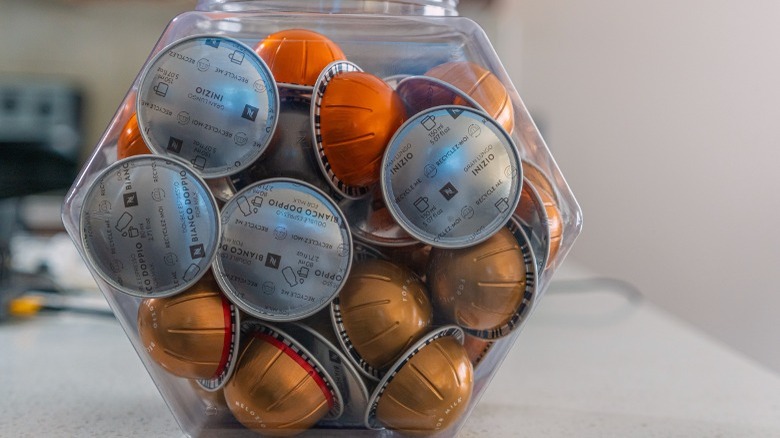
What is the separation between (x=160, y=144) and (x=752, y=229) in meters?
2.49

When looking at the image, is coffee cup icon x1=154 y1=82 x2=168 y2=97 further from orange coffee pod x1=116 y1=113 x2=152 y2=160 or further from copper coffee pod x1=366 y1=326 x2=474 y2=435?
copper coffee pod x1=366 y1=326 x2=474 y2=435

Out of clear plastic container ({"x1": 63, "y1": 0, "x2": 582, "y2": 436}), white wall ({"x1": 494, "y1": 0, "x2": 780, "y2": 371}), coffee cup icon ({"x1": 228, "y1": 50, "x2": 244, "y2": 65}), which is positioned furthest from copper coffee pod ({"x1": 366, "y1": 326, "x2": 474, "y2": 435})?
white wall ({"x1": 494, "y1": 0, "x2": 780, "y2": 371})

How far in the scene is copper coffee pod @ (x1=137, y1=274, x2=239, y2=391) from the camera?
1.54 feet

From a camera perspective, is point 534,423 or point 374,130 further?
point 534,423

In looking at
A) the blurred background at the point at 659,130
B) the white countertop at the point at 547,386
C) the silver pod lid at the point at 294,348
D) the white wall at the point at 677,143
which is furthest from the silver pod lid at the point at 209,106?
the white wall at the point at 677,143

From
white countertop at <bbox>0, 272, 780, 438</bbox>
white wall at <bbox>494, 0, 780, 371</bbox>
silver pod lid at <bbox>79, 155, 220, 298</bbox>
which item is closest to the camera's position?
silver pod lid at <bbox>79, 155, 220, 298</bbox>

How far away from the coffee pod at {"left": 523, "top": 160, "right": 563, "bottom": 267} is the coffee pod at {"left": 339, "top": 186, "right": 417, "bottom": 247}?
0.33 feet

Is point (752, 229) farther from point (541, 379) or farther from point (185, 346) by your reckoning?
point (185, 346)

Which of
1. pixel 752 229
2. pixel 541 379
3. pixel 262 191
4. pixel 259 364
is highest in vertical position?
pixel 262 191

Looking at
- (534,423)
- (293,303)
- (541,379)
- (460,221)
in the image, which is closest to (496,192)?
(460,221)

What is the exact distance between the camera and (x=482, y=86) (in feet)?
1.75

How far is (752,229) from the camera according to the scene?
8.39 feet

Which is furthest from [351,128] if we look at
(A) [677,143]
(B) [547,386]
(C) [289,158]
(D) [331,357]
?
(A) [677,143]

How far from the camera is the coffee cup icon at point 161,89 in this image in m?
0.49
